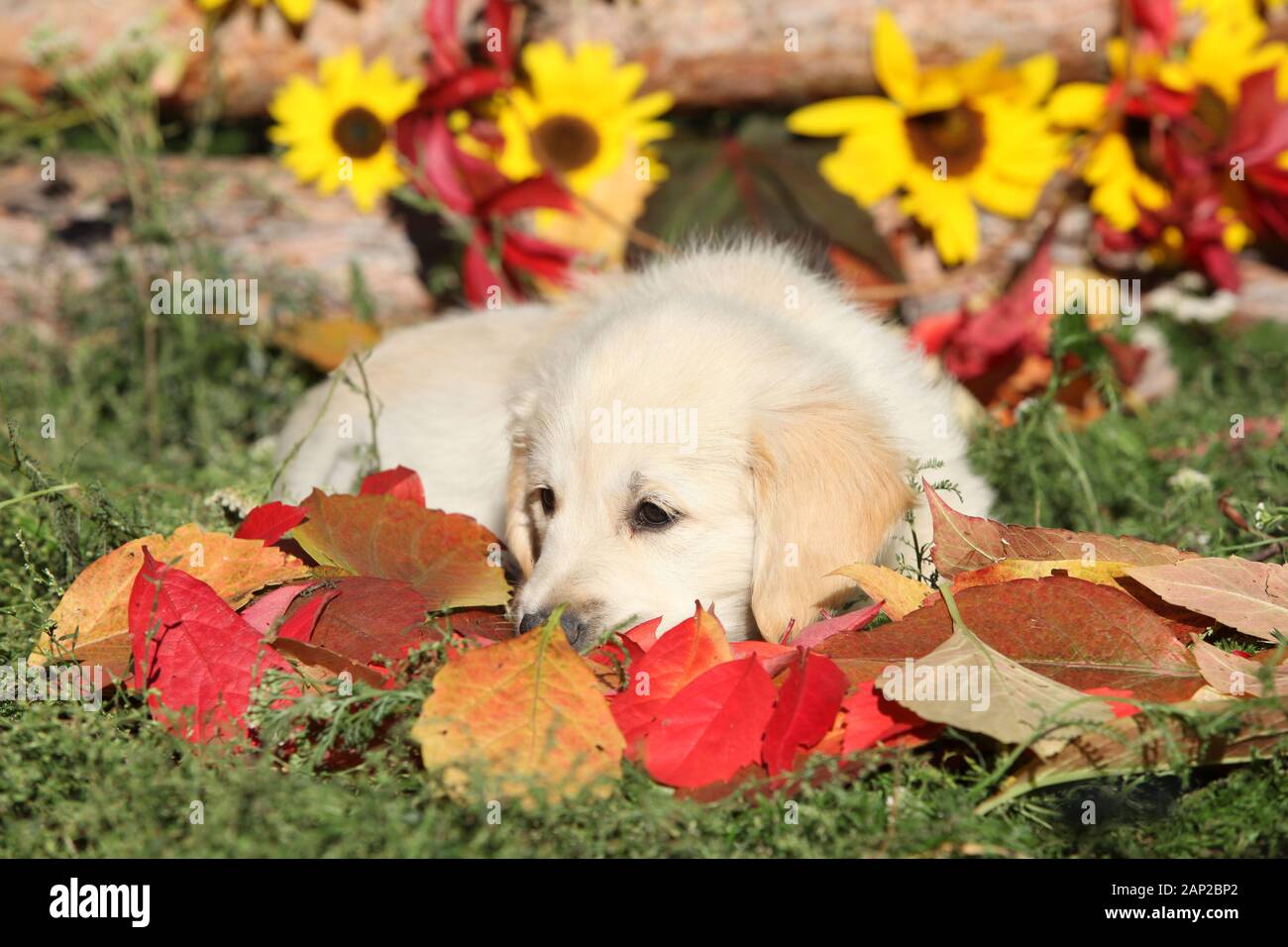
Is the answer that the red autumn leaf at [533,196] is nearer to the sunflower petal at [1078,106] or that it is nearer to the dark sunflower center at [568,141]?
the dark sunflower center at [568,141]

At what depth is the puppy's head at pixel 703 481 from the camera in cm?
235

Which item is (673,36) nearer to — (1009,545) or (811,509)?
(811,509)

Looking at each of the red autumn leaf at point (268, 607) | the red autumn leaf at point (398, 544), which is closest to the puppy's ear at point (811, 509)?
the red autumn leaf at point (398, 544)

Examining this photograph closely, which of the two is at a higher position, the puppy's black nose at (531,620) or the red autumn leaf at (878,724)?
the puppy's black nose at (531,620)

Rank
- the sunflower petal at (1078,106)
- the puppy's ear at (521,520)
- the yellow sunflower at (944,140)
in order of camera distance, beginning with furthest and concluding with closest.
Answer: the sunflower petal at (1078,106) < the yellow sunflower at (944,140) < the puppy's ear at (521,520)

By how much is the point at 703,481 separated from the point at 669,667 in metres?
0.54

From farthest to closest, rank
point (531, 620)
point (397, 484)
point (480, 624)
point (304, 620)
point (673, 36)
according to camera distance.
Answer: point (673, 36), point (397, 484), point (480, 624), point (531, 620), point (304, 620)

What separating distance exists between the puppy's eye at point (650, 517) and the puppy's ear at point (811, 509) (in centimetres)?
21

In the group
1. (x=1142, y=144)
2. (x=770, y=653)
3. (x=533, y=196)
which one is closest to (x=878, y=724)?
(x=770, y=653)

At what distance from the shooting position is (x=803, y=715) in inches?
73.6

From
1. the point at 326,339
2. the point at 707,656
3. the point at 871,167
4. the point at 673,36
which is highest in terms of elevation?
the point at 673,36

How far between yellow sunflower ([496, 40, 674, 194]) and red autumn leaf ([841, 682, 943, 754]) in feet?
9.17

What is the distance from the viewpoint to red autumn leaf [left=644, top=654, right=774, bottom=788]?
6.13 feet

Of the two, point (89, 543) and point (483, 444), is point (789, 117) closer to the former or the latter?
point (483, 444)
